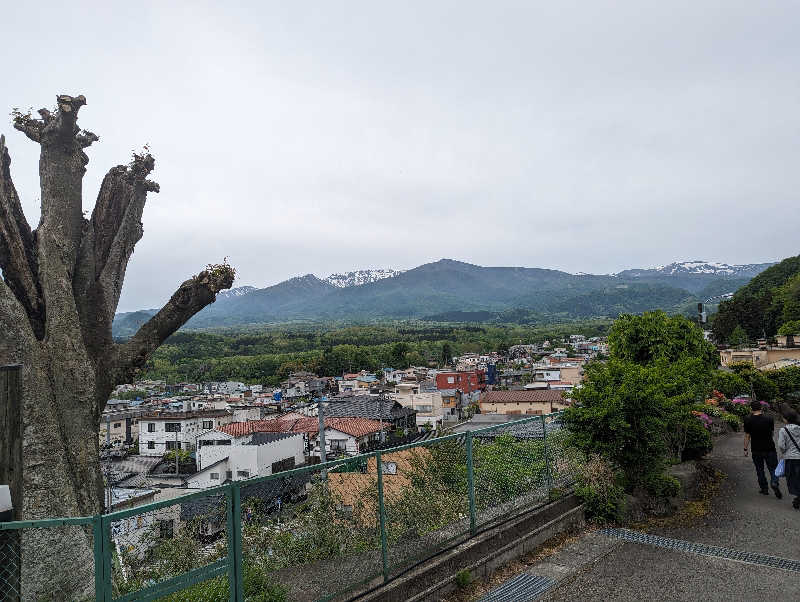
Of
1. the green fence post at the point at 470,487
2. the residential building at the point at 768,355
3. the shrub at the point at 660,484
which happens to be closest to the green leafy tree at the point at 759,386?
the residential building at the point at 768,355

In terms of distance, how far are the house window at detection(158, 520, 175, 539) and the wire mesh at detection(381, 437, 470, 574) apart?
156 cm

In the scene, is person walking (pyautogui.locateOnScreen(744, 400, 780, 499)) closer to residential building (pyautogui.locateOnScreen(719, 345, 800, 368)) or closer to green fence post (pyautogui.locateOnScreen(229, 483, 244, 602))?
green fence post (pyautogui.locateOnScreen(229, 483, 244, 602))

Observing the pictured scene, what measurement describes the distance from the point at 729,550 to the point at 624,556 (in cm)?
107

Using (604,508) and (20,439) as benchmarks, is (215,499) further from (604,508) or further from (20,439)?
(604,508)

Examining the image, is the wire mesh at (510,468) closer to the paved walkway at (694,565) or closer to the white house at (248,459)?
the paved walkway at (694,565)

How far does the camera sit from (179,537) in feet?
11.2

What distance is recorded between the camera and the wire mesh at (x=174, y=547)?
3.11m

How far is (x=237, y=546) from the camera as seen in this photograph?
3186 mm

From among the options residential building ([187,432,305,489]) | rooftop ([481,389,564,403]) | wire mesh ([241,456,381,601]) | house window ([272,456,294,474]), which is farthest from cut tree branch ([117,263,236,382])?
rooftop ([481,389,564,403])

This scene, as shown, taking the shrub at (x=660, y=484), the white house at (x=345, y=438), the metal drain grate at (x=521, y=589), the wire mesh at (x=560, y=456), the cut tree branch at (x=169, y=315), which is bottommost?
the white house at (x=345, y=438)

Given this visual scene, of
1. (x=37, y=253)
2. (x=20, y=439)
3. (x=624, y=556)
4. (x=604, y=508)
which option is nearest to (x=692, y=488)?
(x=604, y=508)

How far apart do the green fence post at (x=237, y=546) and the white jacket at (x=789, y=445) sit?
605 cm

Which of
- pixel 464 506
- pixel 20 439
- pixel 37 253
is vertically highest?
pixel 37 253

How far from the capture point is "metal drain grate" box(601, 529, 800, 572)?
15.3ft
